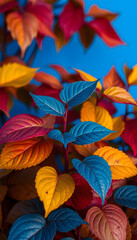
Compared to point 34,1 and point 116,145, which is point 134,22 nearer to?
point 34,1

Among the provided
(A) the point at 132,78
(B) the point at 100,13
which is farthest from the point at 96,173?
(B) the point at 100,13

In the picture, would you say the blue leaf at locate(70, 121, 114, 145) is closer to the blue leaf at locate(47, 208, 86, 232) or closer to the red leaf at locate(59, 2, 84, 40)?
the blue leaf at locate(47, 208, 86, 232)

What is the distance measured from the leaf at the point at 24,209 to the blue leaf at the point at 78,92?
0.60ft

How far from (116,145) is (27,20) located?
0.47 metres

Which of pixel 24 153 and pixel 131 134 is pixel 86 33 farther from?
pixel 24 153

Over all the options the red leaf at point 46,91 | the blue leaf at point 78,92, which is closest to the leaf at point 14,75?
the red leaf at point 46,91

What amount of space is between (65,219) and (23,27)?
2.01ft

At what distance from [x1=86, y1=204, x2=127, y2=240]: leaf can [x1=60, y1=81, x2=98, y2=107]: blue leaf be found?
180 millimetres

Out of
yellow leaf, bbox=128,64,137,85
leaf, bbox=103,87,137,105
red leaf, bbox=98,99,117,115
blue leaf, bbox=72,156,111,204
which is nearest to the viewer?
blue leaf, bbox=72,156,111,204

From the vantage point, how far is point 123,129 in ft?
1.98

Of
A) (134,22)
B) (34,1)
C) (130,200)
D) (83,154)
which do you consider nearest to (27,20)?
(34,1)

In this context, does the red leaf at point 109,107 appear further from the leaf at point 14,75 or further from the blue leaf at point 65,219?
the blue leaf at point 65,219

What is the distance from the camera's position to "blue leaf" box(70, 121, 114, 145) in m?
0.43

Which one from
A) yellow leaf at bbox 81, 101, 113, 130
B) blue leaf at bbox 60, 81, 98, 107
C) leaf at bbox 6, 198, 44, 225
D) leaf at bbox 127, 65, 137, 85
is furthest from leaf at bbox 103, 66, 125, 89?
leaf at bbox 6, 198, 44, 225
